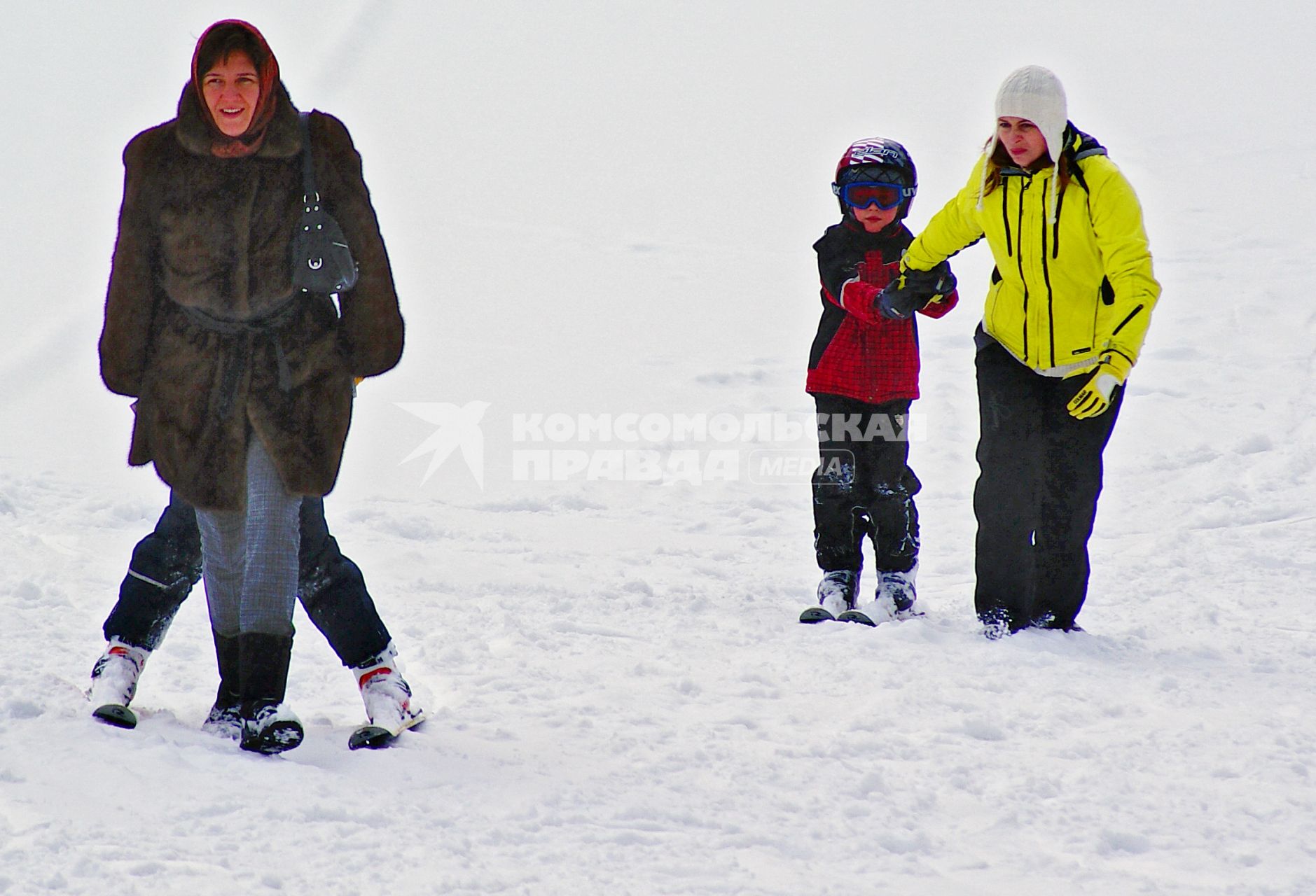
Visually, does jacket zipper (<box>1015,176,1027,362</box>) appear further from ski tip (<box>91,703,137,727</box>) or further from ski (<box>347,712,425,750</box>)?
ski tip (<box>91,703,137,727</box>)

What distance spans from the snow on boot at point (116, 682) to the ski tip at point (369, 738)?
1.74 feet

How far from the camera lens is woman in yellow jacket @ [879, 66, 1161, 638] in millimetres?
4027

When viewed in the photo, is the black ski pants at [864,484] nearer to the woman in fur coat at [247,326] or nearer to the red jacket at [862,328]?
the red jacket at [862,328]

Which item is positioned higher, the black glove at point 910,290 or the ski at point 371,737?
the black glove at point 910,290

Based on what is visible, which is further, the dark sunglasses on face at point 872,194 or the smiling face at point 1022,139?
the dark sunglasses on face at point 872,194

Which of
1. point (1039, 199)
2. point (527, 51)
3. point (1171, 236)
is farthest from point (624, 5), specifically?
point (1039, 199)

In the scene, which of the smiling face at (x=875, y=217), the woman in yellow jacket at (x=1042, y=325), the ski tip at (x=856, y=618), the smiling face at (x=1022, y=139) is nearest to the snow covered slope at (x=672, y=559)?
the ski tip at (x=856, y=618)

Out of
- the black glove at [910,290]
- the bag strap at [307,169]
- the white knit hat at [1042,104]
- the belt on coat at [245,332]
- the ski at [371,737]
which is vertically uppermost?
the white knit hat at [1042,104]

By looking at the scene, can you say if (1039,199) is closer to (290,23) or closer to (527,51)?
(527,51)

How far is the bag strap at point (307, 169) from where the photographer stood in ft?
10.1

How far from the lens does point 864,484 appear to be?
4.71m

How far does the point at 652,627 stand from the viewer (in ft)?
15.1

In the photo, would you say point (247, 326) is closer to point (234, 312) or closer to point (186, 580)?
point (234, 312)

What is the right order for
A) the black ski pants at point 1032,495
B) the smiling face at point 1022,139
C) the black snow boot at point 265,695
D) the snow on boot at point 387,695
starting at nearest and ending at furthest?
the black snow boot at point 265,695, the snow on boot at point 387,695, the smiling face at point 1022,139, the black ski pants at point 1032,495
